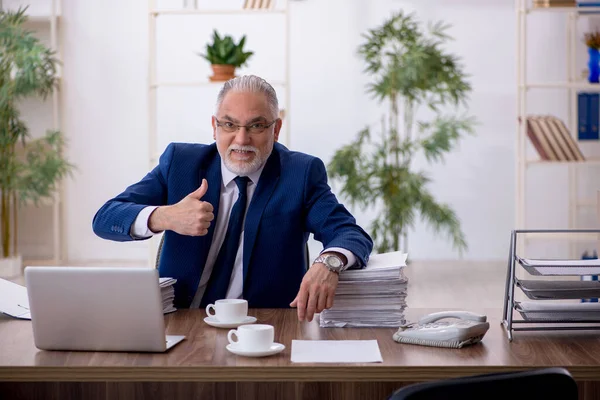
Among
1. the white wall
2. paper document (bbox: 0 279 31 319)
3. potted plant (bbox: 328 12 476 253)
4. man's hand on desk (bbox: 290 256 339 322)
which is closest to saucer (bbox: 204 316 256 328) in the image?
man's hand on desk (bbox: 290 256 339 322)

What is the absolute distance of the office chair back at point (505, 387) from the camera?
3.45 ft

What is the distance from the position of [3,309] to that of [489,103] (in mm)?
5605

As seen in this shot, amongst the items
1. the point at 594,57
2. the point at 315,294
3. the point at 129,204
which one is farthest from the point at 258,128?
the point at 594,57

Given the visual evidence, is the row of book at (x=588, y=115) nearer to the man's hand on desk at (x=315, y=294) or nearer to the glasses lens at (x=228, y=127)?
the glasses lens at (x=228, y=127)

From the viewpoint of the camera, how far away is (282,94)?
22.7ft

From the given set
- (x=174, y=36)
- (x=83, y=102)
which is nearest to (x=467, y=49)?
(x=174, y=36)

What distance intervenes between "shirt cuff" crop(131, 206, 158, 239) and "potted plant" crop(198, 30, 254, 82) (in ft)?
11.3

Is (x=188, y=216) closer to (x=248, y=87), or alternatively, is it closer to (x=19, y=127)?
(x=248, y=87)

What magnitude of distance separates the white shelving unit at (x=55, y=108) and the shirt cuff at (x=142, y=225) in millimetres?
4549

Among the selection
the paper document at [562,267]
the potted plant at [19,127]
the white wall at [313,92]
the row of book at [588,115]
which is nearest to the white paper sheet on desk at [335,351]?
the paper document at [562,267]

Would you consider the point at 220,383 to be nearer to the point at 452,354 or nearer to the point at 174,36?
the point at 452,354

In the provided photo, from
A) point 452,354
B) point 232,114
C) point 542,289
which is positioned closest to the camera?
point 452,354

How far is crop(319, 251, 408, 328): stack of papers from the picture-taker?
1.85 m

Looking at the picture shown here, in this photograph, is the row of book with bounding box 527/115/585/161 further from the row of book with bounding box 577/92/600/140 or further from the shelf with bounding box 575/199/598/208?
the shelf with bounding box 575/199/598/208
